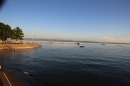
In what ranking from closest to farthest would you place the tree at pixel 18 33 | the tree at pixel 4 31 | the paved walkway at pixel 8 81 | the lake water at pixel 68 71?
the paved walkway at pixel 8 81
the lake water at pixel 68 71
the tree at pixel 4 31
the tree at pixel 18 33

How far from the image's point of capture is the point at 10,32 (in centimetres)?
8431

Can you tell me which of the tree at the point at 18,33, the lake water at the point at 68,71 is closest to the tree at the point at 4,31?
the tree at the point at 18,33

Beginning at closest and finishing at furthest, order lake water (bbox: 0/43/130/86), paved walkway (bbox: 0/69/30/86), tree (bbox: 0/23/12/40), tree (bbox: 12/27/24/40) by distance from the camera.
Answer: paved walkway (bbox: 0/69/30/86)
lake water (bbox: 0/43/130/86)
tree (bbox: 0/23/12/40)
tree (bbox: 12/27/24/40)

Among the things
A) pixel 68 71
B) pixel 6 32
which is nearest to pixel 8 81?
pixel 68 71

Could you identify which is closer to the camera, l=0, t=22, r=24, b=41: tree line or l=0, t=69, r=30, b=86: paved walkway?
l=0, t=69, r=30, b=86: paved walkway

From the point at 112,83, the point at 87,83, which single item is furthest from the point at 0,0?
the point at 112,83

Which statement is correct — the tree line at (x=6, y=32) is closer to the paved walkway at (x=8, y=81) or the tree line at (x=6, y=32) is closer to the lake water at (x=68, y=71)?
the lake water at (x=68, y=71)

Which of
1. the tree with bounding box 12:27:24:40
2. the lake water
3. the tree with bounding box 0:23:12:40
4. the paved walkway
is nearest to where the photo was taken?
the paved walkway

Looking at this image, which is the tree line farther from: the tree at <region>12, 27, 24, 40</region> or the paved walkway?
the paved walkway

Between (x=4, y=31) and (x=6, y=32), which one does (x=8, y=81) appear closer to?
(x=4, y=31)

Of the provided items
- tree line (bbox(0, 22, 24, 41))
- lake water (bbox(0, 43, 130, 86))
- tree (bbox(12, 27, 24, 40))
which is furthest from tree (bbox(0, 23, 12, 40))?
lake water (bbox(0, 43, 130, 86))

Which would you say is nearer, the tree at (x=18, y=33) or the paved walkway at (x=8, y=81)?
the paved walkway at (x=8, y=81)

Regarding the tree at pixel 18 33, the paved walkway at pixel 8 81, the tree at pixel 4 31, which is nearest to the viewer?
the paved walkway at pixel 8 81

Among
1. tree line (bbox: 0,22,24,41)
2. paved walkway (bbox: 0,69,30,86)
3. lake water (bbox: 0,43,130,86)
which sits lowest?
lake water (bbox: 0,43,130,86)
